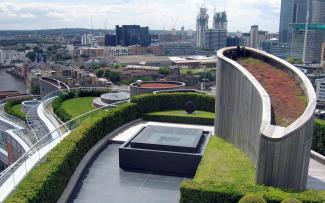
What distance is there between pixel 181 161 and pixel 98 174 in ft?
12.6

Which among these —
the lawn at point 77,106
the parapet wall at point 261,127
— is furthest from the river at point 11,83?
the parapet wall at point 261,127

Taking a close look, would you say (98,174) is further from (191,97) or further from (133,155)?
(191,97)

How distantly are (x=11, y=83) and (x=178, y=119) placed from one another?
104813mm

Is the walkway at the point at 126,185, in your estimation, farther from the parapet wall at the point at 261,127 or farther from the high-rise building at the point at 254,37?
the high-rise building at the point at 254,37

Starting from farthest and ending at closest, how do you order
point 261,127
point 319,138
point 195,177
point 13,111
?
point 13,111 → point 319,138 → point 195,177 → point 261,127

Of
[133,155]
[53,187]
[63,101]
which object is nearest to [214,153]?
[133,155]

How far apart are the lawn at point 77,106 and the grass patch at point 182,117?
23.7 feet

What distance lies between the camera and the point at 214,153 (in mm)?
15406

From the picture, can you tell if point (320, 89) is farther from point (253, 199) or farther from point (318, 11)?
point (318, 11)

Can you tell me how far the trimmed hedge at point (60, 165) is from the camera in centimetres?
1015

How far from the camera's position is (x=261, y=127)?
36.6ft

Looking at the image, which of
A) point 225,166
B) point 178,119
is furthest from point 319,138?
point 178,119

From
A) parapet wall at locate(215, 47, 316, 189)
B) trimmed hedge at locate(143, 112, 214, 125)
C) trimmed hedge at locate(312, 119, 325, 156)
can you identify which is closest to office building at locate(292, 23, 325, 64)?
trimmed hedge at locate(143, 112, 214, 125)

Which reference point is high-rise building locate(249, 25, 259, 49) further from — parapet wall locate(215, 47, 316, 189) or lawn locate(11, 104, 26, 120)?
parapet wall locate(215, 47, 316, 189)
